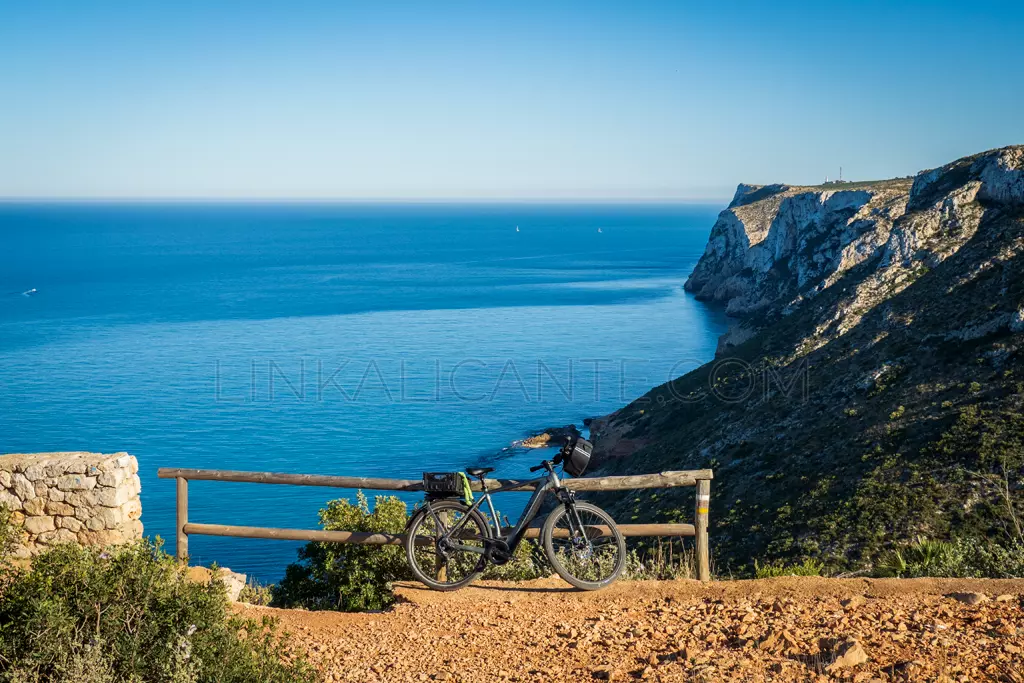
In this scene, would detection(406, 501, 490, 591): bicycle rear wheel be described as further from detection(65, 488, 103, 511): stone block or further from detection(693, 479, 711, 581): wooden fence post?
detection(65, 488, 103, 511): stone block

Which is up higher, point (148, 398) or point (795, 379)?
point (795, 379)

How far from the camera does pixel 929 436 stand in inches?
880

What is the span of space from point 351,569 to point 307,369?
62.5 metres

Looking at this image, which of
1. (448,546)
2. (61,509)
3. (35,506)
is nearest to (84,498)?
(61,509)

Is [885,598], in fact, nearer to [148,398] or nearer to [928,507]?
[928,507]

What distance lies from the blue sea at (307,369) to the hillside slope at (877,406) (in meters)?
11.4

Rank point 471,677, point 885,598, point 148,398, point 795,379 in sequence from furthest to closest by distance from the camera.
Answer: point 148,398 → point 795,379 → point 885,598 → point 471,677

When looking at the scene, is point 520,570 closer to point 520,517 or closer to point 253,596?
point 520,517

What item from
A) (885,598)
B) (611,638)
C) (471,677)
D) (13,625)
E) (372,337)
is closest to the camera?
(13,625)

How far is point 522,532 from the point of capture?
8.01 meters

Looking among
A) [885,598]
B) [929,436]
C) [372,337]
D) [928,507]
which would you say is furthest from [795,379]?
[372,337]

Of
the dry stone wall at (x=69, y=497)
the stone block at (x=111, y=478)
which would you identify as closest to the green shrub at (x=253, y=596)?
the dry stone wall at (x=69, y=497)

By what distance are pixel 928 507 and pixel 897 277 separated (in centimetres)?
2088

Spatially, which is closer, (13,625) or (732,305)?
(13,625)
